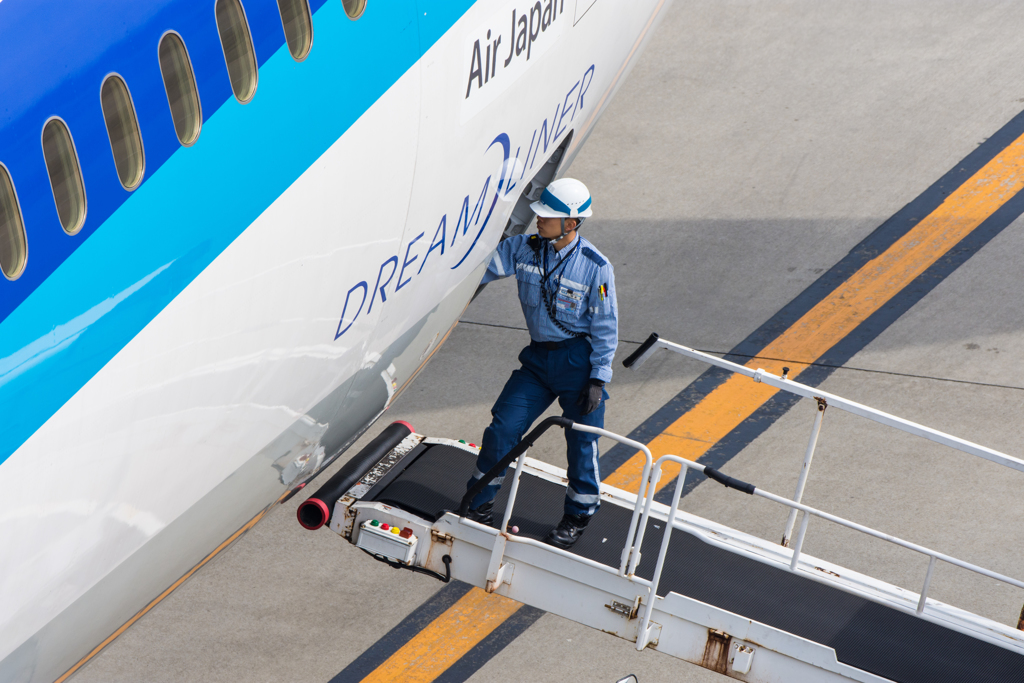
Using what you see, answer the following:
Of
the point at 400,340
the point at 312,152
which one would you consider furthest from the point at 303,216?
the point at 400,340

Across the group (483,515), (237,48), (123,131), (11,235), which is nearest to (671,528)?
(483,515)

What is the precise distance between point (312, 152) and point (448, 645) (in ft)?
11.2

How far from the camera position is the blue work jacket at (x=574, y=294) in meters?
5.15

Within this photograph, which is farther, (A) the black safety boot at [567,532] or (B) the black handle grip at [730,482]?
(A) the black safety boot at [567,532]

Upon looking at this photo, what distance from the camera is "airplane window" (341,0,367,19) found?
12.6 ft

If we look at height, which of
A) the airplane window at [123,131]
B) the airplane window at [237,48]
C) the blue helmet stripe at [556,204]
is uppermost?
the airplane window at [237,48]

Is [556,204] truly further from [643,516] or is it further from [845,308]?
[845,308]

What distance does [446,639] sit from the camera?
6.28 meters

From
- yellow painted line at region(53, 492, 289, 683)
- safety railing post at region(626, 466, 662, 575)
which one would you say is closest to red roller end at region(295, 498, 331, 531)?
yellow painted line at region(53, 492, 289, 683)

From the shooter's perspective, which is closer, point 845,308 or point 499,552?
point 499,552

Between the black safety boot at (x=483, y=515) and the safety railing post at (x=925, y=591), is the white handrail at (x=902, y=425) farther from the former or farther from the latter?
the black safety boot at (x=483, y=515)

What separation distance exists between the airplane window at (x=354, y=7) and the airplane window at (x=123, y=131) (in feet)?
3.06

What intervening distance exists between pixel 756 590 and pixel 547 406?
1.32 m

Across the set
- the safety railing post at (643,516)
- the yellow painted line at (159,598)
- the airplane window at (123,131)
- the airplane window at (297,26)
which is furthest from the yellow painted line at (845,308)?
the airplane window at (123,131)
